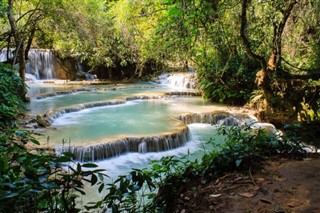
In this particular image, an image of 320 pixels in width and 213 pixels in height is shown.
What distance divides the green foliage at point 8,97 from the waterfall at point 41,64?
393 inches

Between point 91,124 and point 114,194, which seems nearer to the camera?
point 114,194

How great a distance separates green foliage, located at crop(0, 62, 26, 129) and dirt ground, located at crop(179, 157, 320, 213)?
5.03 metres

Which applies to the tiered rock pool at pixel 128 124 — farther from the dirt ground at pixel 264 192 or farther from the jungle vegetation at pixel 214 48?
the dirt ground at pixel 264 192

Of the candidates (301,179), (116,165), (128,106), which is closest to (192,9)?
(301,179)

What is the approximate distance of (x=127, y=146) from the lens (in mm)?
7152

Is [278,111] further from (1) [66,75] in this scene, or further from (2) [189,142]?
(1) [66,75]

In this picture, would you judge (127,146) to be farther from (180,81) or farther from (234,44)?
(180,81)

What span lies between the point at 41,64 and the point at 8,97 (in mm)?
12283

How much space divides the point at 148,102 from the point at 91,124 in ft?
13.4

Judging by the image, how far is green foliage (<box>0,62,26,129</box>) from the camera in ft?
22.9

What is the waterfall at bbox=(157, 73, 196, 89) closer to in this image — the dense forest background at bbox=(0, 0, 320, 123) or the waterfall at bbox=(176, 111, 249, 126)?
the dense forest background at bbox=(0, 0, 320, 123)

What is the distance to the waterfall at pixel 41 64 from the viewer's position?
19.0 meters

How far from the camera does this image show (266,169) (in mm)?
3389

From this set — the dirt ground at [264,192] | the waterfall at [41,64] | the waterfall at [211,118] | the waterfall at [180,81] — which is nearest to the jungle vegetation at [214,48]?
the dirt ground at [264,192]
